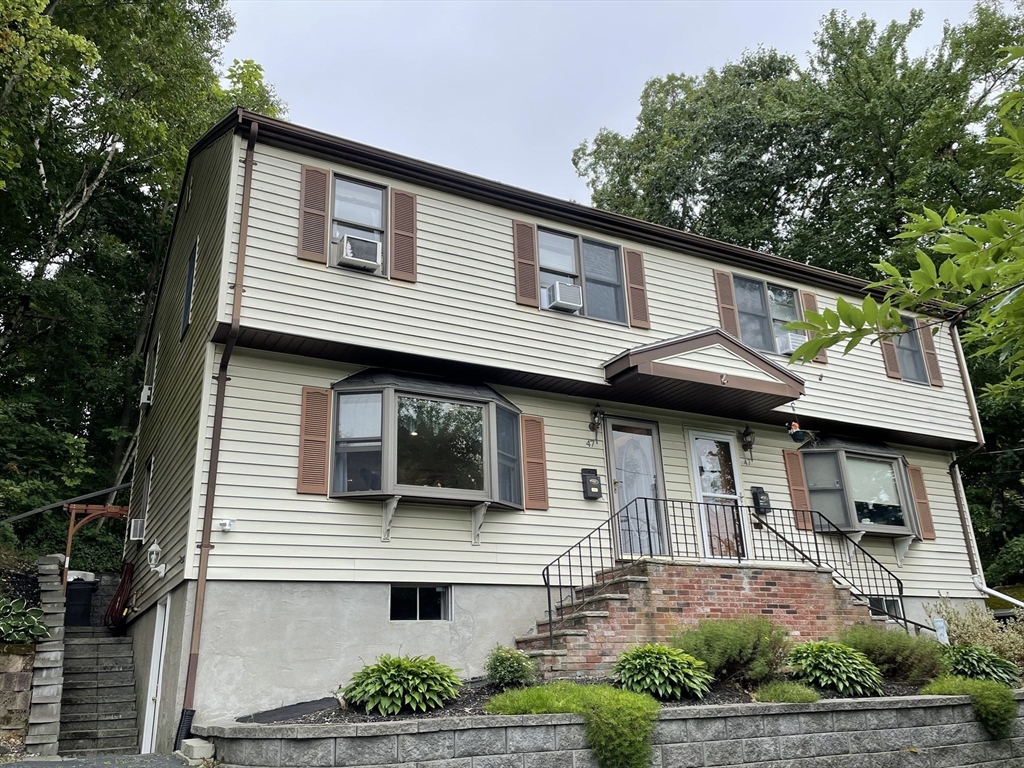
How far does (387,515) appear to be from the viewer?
891 centimetres

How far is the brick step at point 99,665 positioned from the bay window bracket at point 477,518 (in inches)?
212

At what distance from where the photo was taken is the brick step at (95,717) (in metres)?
9.51

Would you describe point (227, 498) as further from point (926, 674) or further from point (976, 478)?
point (976, 478)

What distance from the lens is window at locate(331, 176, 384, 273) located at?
382 inches

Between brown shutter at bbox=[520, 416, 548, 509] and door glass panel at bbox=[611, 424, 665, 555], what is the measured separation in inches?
46.8

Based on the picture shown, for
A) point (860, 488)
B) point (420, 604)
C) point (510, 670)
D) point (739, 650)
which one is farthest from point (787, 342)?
point (510, 670)

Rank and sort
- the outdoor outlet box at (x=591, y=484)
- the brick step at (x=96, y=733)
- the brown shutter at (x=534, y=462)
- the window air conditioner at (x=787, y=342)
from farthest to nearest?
the window air conditioner at (x=787, y=342) → the outdoor outlet box at (x=591, y=484) → the brown shutter at (x=534, y=462) → the brick step at (x=96, y=733)

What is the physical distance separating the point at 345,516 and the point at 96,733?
418 centimetres

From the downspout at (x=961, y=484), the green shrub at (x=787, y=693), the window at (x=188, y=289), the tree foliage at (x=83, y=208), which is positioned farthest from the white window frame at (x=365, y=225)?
the downspout at (x=961, y=484)

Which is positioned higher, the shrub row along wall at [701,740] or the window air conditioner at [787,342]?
the window air conditioner at [787,342]

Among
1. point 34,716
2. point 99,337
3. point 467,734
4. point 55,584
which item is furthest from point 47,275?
point 467,734

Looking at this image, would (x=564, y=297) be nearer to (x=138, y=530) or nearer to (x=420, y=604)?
(x=420, y=604)

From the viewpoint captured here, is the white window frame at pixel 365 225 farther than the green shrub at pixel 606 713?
Yes

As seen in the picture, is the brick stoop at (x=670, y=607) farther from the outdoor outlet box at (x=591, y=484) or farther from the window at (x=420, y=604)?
the outdoor outlet box at (x=591, y=484)
